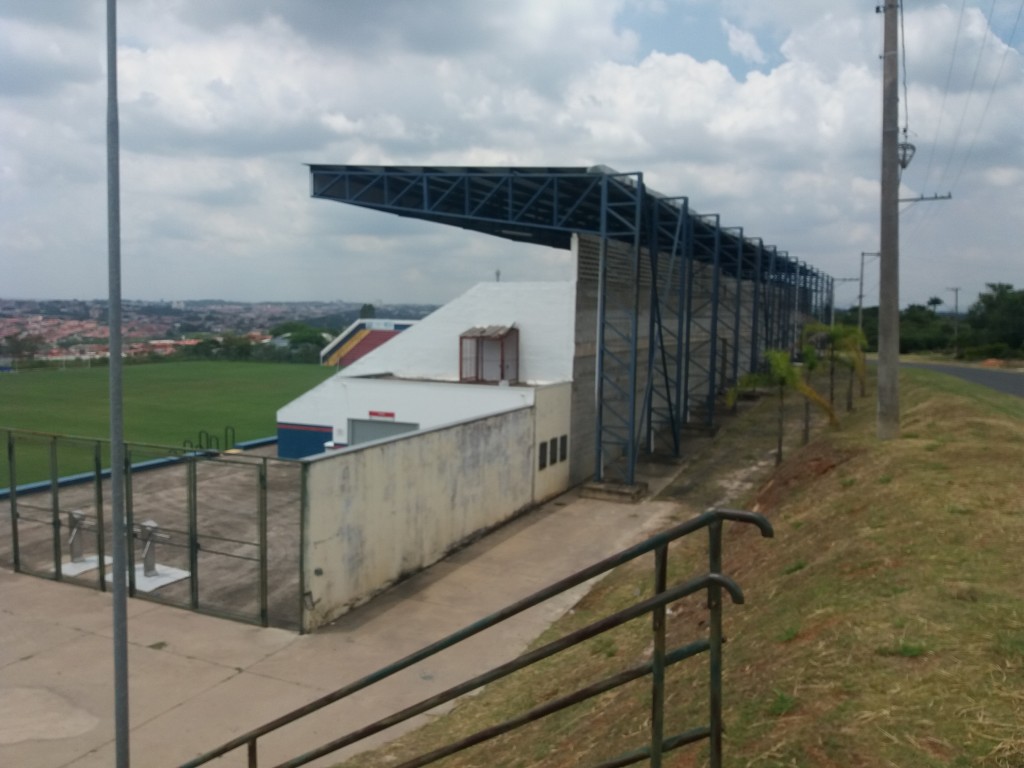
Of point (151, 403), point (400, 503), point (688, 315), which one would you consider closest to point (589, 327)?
point (688, 315)

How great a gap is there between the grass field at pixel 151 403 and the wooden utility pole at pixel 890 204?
22361 mm

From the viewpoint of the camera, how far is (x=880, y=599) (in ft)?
19.3

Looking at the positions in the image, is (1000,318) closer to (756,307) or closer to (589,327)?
A: (756,307)

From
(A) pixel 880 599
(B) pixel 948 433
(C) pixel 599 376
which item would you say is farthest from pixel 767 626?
(C) pixel 599 376

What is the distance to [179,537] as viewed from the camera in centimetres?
1602

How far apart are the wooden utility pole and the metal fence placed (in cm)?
948

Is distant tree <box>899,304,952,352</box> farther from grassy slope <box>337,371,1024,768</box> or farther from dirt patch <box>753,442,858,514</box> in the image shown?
grassy slope <box>337,371,1024,768</box>

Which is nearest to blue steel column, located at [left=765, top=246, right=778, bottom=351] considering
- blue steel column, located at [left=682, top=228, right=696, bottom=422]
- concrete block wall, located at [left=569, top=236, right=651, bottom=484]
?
blue steel column, located at [left=682, top=228, right=696, bottom=422]

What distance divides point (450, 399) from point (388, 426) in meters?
2.42

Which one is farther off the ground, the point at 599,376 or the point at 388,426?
the point at 599,376

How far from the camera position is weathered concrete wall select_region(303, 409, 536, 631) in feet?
39.2

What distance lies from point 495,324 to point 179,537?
34.3 ft

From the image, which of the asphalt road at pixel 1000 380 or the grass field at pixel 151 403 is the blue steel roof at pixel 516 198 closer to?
the grass field at pixel 151 403

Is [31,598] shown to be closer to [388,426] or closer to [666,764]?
[388,426]
